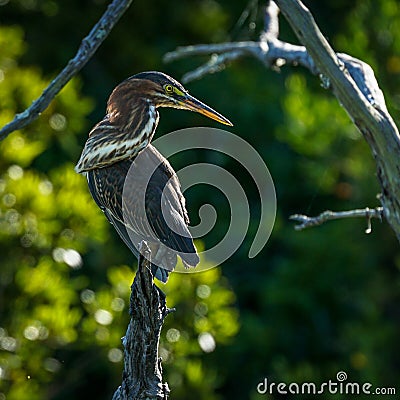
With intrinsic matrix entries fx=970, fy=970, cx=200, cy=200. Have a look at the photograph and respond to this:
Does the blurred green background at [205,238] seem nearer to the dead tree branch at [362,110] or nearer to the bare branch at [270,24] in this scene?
the bare branch at [270,24]

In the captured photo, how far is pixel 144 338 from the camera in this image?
2219mm

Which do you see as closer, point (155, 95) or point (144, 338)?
point (144, 338)

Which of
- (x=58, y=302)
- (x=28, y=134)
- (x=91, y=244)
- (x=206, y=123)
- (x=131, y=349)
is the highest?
(x=206, y=123)

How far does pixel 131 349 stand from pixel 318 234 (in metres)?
3.37

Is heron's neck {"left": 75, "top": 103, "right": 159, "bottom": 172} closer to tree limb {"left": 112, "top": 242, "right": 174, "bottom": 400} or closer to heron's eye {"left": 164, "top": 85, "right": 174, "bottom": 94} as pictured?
heron's eye {"left": 164, "top": 85, "right": 174, "bottom": 94}

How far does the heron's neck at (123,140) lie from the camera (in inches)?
97.7

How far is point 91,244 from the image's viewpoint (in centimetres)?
466

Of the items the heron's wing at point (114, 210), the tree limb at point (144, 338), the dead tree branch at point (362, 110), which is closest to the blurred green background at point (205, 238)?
the heron's wing at point (114, 210)

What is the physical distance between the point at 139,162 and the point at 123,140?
77 millimetres

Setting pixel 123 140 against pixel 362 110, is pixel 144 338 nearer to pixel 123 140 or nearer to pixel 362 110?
pixel 123 140

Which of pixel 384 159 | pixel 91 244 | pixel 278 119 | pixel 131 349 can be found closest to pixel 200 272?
pixel 91 244

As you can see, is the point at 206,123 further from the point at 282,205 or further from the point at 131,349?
the point at 131,349

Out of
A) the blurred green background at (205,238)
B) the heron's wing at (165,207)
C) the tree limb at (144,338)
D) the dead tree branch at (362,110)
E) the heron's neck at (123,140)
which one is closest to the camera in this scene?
the dead tree branch at (362,110)

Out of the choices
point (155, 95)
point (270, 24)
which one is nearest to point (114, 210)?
point (155, 95)
